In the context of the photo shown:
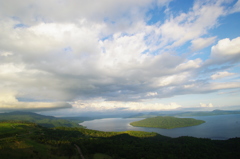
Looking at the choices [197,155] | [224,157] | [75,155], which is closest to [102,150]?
[75,155]

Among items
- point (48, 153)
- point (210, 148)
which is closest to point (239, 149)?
point (210, 148)

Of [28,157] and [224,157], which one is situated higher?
[28,157]

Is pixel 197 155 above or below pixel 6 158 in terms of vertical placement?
below

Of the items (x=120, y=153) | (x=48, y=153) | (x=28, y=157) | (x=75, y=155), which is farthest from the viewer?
(x=120, y=153)

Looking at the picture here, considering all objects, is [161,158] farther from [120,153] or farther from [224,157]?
[224,157]

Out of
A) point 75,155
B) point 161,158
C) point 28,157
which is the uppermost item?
point 28,157

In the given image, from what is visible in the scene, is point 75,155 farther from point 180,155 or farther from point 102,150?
point 180,155

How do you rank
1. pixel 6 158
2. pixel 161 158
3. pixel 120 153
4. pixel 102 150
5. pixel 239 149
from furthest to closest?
pixel 239 149
pixel 102 150
pixel 120 153
pixel 161 158
pixel 6 158

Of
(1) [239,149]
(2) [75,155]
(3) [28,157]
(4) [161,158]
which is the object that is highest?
(3) [28,157]

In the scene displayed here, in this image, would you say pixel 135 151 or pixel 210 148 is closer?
pixel 135 151
